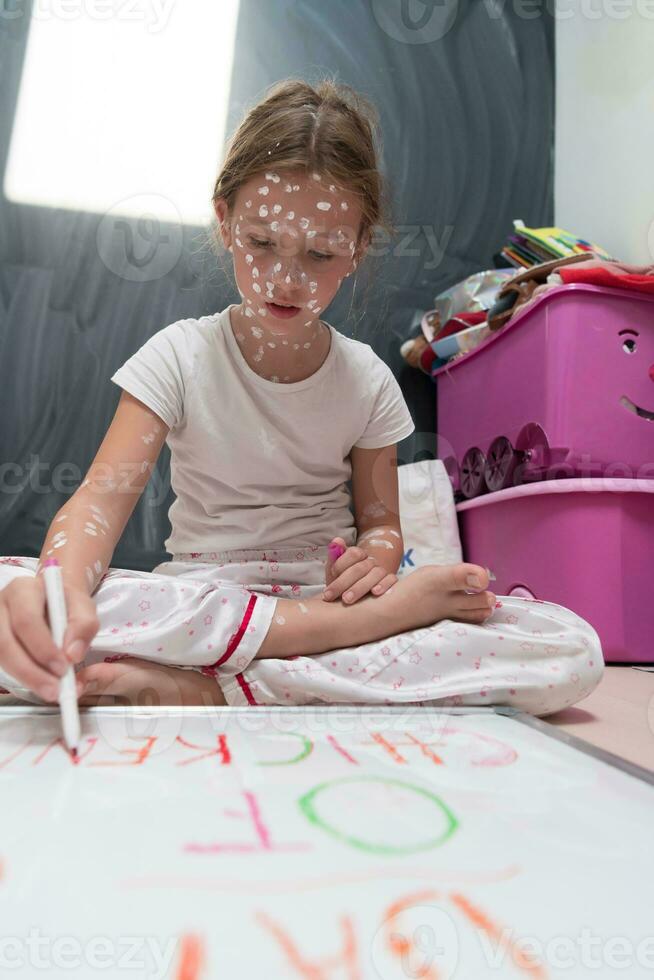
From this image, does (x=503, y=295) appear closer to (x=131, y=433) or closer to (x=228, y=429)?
(x=228, y=429)

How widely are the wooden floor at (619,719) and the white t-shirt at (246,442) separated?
336 mm

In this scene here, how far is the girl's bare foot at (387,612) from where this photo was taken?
27.4 inches

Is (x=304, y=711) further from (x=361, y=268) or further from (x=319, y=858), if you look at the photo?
(x=361, y=268)

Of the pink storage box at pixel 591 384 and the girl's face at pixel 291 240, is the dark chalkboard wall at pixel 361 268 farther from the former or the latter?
the girl's face at pixel 291 240

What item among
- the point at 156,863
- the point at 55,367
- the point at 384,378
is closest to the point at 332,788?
the point at 156,863

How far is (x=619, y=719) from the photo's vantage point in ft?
2.40

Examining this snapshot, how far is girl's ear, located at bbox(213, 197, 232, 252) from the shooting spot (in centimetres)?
90

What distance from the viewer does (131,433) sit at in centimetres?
82

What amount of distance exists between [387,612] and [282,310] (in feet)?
1.24

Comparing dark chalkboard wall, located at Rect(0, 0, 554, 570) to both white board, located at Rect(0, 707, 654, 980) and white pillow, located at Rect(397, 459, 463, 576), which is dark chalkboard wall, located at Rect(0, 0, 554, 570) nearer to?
white pillow, located at Rect(397, 459, 463, 576)

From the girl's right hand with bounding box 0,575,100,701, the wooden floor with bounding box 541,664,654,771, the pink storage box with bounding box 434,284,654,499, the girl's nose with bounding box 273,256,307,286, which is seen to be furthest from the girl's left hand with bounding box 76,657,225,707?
the pink storage box with bounding box 434,284,654,499

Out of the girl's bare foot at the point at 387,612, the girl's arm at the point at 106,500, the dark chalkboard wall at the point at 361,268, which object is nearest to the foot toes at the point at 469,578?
the girl's bare foot at the point at 387,612

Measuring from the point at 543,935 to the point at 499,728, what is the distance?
1.09ft

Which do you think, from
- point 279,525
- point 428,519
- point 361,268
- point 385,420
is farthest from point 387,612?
point 361,268
